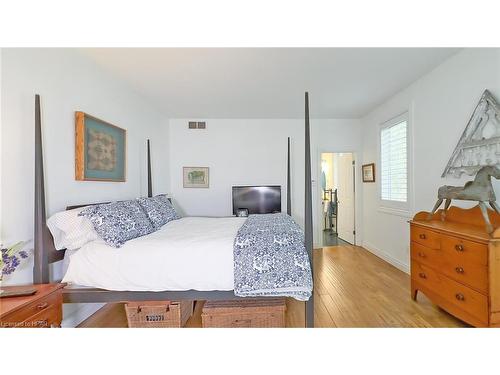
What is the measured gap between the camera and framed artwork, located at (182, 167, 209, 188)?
4375 millimetres

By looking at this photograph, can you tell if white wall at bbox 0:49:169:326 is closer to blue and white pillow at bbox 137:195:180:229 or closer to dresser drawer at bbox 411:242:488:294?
blue and white pillow at bbox 137:195:180:229

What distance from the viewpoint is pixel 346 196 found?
4930 millimetres

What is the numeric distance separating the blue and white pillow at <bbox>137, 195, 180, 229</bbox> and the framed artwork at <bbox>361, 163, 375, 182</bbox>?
3.45m

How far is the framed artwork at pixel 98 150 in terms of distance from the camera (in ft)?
6.93

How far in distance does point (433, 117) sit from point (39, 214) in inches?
157

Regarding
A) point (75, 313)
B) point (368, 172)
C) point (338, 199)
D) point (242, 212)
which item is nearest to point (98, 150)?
point (75, 313)

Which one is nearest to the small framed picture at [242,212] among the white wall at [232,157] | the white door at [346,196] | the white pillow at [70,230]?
the white wall at [232,157]

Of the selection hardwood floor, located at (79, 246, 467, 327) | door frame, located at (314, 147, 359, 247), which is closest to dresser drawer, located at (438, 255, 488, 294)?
hardwood floor, located at (79, 246, 467, 327)

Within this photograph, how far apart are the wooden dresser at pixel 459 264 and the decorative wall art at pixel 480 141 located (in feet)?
1.45

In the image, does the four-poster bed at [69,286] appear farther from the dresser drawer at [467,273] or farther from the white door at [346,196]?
the white door at [346,196]

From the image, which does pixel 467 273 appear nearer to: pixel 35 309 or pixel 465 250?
pixel 465 250
